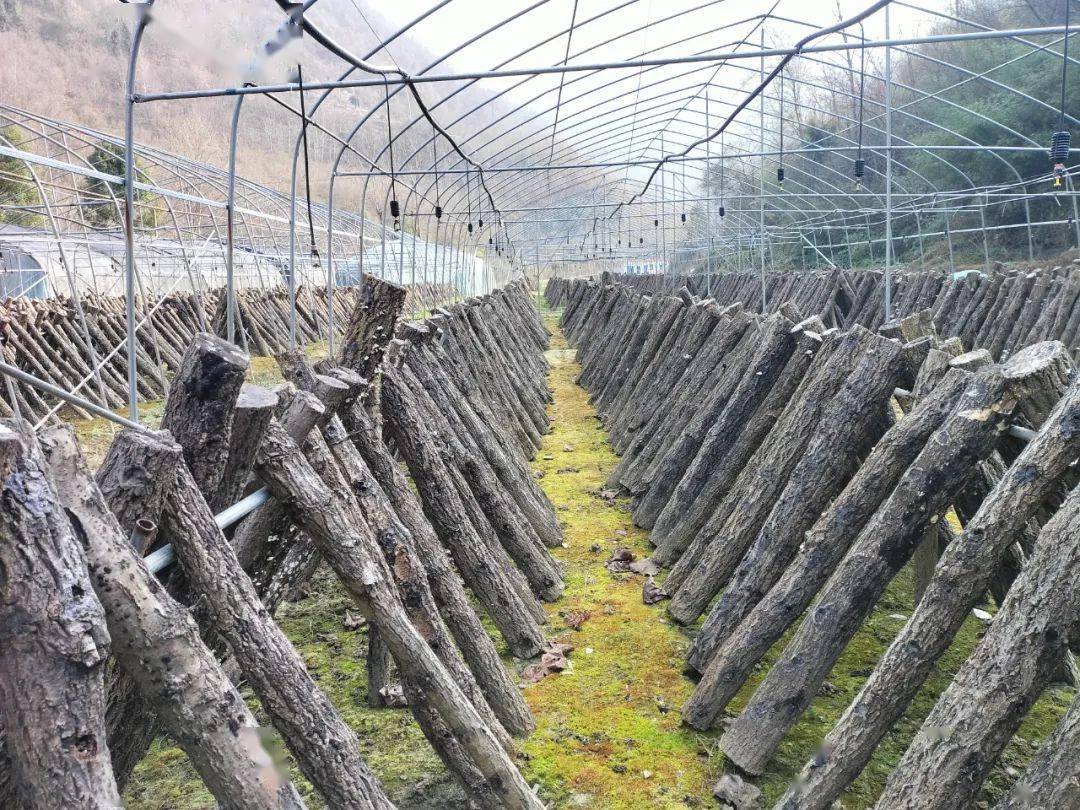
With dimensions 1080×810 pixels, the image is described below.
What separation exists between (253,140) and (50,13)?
12.3 m

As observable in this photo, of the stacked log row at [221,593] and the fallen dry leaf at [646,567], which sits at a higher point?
the stacked log row at [221,593]

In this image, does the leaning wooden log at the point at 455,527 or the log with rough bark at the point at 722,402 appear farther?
the log with rough bark at the point at 722,402

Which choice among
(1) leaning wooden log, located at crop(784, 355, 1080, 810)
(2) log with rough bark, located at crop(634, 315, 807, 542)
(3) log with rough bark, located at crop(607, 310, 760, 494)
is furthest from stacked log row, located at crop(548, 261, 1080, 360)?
(1) leaning wooden log, located at crop(784, 355, 1080, 810)

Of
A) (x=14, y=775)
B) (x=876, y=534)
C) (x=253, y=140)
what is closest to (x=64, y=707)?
(x=14, y=775)

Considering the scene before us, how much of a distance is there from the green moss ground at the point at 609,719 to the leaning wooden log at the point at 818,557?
0.19 m

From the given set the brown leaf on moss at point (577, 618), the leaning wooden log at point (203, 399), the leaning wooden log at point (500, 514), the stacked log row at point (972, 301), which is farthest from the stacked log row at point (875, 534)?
the leaning wooden log at point (203, 399)

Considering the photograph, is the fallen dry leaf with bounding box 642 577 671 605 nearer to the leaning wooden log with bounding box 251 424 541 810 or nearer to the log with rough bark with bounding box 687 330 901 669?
the log with rough bark with bounding box 687 330 901 669

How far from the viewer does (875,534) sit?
10.3 feet

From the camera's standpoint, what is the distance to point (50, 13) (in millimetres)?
23125

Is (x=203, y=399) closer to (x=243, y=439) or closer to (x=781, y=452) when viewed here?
(x=243, y=439)

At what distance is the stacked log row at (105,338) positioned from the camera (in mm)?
11336

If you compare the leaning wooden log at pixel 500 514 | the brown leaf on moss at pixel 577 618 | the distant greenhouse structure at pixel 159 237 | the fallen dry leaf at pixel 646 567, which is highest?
the distant greenhouse structure at pixel 159 237

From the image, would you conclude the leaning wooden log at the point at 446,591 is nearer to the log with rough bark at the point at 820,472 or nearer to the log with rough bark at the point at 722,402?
the log with rough bark at the point at 820,472

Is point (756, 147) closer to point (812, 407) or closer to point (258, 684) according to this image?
point (812, 407)
